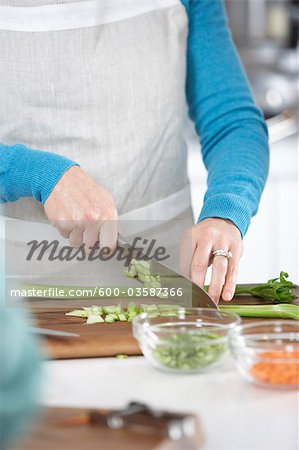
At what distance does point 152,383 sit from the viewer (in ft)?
3.07

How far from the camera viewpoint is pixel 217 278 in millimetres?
1342

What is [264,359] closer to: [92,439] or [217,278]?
[92,439]

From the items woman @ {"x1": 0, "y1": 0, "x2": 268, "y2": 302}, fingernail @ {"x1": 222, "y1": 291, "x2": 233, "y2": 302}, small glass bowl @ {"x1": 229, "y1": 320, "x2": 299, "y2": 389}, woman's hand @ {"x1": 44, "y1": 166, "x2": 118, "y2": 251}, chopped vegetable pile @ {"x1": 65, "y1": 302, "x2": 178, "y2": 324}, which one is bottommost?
small glass bowl @ {"x1": 229, "y1": 320, "x2": 299, "y2": 389}

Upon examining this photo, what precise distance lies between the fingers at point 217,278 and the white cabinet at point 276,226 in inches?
63.8

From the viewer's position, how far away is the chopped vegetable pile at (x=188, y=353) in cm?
95

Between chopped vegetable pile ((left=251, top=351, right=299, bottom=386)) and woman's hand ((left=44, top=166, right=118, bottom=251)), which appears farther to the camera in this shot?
woman's hand ((left=44, top=166, right=118, bottom=251))

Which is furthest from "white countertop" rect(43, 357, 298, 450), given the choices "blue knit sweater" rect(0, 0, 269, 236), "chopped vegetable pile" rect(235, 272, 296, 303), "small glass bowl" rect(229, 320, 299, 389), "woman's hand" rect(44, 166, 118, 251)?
"blue knit sweater" rect(0, 0, 269, 236)

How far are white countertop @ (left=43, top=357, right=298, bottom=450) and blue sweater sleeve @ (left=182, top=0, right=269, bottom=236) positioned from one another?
67 cm

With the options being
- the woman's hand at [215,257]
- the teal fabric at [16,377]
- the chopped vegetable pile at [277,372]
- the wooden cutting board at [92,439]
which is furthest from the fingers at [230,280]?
the teal fabric at [16,377]

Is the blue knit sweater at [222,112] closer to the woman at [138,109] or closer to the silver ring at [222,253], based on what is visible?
the woman at [138,109]

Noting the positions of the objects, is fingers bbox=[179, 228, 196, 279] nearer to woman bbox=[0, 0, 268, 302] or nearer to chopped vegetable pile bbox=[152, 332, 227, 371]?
woman bbox=[0, 0, 268, 302]

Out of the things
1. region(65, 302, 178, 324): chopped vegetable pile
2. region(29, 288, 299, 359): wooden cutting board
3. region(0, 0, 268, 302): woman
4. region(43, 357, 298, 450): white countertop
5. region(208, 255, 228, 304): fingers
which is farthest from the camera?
region(0, 0, 268, 302): woman

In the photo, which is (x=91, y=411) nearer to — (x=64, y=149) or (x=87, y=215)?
(x=87, y=215)

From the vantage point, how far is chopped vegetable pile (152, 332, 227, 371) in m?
0.95
